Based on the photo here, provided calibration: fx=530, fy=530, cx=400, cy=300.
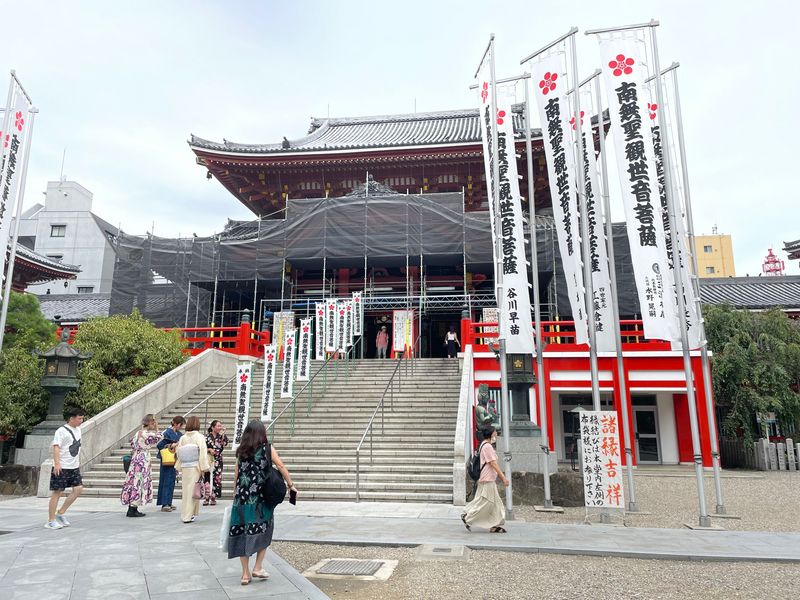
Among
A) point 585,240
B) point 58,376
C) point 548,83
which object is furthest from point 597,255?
point 58,376

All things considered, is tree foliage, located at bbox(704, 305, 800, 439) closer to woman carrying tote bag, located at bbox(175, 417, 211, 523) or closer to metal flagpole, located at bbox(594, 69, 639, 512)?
metal flagpole, located at bbox(594, 69, 639, 512)

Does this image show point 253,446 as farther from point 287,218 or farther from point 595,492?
point 287,218

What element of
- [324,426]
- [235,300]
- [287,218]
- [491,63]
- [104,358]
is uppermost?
[287,218]

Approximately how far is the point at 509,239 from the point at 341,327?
8264 mm

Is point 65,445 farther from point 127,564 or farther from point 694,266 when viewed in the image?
point 694,266

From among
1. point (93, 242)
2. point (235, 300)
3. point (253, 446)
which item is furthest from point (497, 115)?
point (93, 242)

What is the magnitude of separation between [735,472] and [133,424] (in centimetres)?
1553

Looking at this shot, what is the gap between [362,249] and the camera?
19.8 metres

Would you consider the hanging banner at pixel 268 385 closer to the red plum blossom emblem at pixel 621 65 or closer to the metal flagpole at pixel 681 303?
the metal flagpole at pixel 681 303

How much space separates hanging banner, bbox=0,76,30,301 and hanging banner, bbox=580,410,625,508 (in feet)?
36.1

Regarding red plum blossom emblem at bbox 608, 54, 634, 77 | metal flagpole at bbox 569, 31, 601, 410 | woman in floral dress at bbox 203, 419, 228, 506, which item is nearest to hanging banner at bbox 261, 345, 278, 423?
woman in floral dress at bbox 203, 419, 228, 506

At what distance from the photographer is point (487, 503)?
693cm

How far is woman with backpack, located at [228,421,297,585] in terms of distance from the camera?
465 centimetres

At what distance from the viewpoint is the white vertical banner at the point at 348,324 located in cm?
1616
